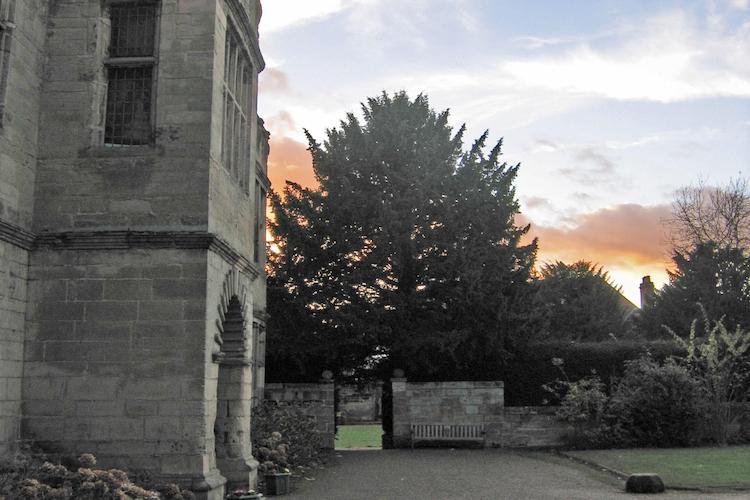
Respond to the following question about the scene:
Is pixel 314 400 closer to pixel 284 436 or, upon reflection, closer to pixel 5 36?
pixel 284 436

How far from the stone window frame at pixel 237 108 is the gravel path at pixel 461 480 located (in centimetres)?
485

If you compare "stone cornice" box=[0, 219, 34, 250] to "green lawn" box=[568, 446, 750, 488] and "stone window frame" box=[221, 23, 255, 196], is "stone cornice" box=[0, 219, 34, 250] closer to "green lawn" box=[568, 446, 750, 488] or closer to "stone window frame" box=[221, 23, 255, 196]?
"stone window frame" box=[221, 23, 255, 196]

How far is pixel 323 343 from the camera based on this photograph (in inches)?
844

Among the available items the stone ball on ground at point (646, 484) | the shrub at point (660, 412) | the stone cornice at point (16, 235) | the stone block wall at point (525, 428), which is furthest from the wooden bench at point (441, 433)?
the stone cornice at point (16, 235)

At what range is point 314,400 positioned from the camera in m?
19.6

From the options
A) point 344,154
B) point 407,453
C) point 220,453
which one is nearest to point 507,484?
point 220,453

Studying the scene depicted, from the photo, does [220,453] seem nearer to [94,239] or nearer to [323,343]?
[94,239]

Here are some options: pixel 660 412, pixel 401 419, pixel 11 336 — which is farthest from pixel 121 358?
pixel 660 412

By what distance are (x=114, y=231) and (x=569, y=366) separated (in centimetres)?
1481

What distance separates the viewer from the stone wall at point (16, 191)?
919cm

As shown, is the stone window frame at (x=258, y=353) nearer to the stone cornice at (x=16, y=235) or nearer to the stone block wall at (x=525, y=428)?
the stone block wall at (x=525, y=428)

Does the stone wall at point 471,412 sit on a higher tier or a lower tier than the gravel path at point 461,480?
higher

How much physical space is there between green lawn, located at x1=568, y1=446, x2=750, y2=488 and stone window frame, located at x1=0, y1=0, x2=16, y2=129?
10642 millimetres

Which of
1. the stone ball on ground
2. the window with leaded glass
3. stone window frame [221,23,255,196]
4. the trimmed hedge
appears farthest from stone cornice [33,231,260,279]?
the trimmed hedge
